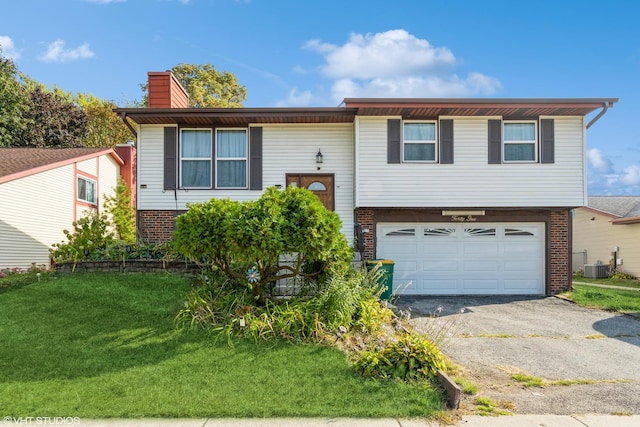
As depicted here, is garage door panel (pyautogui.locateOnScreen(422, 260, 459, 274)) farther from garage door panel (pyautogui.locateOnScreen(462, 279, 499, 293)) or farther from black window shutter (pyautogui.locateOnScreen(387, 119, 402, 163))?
black window shutter (pyautogui.locateOnScreen(387, 119, 402, 163))

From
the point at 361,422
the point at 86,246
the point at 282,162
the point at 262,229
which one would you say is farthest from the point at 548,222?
the point at 86,246

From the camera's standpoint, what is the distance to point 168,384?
18.0 feet

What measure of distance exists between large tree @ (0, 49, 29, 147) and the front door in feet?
59.0

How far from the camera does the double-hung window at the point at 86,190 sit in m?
17.3

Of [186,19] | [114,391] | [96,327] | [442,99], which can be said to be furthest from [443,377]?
[186,19]

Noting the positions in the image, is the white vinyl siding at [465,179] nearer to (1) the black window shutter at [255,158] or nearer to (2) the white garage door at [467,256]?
(2) the white garage door at [467,256]

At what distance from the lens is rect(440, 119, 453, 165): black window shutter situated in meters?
12.6

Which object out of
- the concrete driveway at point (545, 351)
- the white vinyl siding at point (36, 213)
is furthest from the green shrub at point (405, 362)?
the white vinyl siding at point (36, 213)

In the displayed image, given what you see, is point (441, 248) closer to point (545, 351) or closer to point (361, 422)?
point (545, 351)

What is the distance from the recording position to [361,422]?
15.3ft

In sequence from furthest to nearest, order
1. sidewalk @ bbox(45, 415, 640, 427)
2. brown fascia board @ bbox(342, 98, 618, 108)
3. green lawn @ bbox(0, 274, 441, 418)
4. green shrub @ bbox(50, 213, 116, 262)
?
brown fascia board @ bbox(342, 98, 618, 108), green shrub @ bbox(50, 213, 116, 262), green lawn @ bbox(0, 274, 441, 418), sidewalk @ bbox(45, 415, 640, 427)

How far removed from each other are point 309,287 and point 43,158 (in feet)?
42.2

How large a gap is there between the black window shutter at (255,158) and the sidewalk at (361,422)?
8718 millimetres

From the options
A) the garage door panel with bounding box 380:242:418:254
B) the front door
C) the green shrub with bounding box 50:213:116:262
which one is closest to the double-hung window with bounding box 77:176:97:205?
the green shrub with bounding box 50:213:116:262
